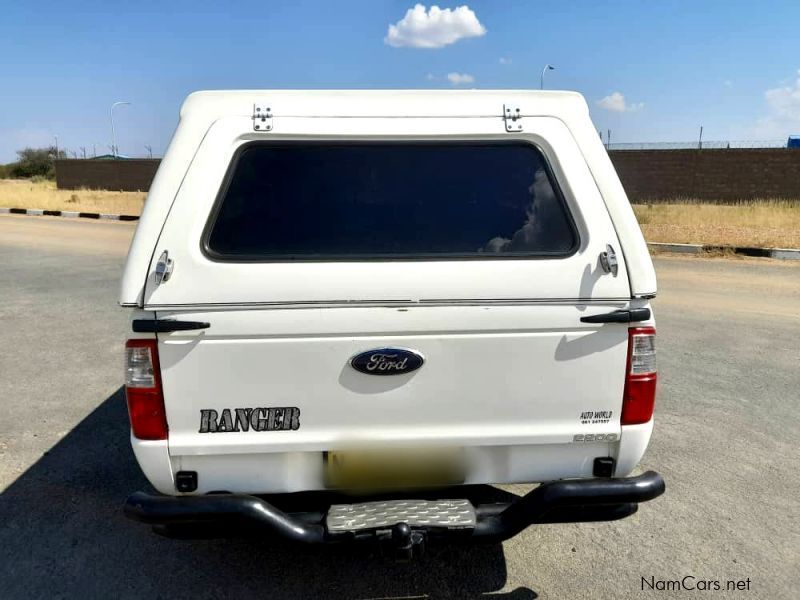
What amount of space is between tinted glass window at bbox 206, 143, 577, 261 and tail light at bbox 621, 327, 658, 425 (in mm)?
427

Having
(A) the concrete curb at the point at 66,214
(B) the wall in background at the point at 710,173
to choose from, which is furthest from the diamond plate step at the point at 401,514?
(B) the wall in background at the point at 710,173

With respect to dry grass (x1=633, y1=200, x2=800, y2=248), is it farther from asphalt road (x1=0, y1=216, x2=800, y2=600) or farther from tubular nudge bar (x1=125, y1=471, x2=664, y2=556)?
tubular nudge bar (x1=125, y1=471, x2=664, y2=556)

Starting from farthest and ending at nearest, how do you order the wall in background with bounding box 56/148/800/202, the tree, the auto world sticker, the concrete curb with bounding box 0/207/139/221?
the tree, the wall in background with bounding box 56/148/800/202, the concrete curb with bounding box 0/207/139/221, the auto world sticker

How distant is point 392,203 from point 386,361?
65 centimetres

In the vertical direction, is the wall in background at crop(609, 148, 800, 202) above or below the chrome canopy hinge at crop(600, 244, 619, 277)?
above

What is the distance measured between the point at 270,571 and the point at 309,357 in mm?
1240

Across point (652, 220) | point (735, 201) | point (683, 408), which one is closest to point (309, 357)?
point (683, 408)

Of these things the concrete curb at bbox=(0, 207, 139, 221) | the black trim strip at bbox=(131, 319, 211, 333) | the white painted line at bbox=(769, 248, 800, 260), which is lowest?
the white painted line at bbox=(769, 248, 800, 260)

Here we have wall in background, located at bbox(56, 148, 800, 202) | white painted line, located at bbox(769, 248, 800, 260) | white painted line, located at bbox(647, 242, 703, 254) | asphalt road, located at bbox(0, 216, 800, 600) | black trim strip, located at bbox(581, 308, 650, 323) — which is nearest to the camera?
black trim strip, located at bbox(581, 308, 650, 323)

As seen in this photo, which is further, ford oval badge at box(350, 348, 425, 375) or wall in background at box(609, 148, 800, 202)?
wall in background at box(609, 148, 800, 202)

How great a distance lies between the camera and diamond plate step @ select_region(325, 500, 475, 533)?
2203mm

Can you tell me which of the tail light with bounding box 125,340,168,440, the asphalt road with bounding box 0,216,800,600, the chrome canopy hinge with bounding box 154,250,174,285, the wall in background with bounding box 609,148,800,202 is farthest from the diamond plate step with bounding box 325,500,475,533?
the wall in background with bounding box 609,148,800,202

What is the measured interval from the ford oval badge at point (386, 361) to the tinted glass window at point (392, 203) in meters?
0.37

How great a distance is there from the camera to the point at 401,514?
7.39 ft
